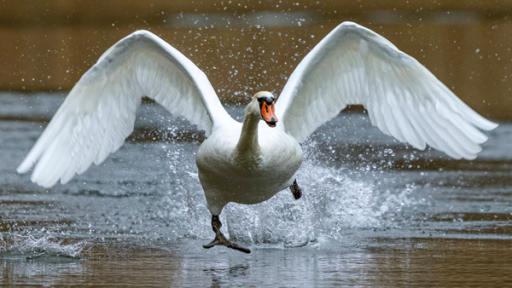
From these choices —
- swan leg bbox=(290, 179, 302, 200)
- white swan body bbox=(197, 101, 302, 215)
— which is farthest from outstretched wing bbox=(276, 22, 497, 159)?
white swan body bbox=(197, 101, 302, 215)

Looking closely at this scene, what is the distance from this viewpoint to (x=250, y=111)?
9.72 metres

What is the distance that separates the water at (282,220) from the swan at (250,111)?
49cm

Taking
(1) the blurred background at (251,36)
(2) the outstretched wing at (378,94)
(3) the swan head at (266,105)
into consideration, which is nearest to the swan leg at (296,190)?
(2) the outstretched wing at (378,94)

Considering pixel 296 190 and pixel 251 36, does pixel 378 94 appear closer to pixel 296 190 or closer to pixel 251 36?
pixel 296 190

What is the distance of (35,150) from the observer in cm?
1061

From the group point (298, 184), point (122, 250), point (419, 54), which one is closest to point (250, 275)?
point (122, 250)

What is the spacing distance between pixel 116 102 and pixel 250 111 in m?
1.80

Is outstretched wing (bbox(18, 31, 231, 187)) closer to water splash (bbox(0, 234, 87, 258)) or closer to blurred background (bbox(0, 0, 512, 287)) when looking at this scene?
water splash (bbox(0, 234, 87, 258))

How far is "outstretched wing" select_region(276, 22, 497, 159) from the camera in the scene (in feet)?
34.1

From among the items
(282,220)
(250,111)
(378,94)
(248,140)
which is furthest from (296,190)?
(250,111)

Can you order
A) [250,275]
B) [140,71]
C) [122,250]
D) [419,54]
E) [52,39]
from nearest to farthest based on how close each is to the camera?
[250,275] < [122,250] < [140,71] < [419,54] < [52,39]

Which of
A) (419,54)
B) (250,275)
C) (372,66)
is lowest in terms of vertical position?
(250,275)

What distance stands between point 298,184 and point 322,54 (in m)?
1.94

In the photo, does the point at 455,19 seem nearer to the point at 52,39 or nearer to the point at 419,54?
the point at 419,54
